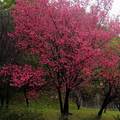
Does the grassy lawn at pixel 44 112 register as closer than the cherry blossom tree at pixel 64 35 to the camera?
No

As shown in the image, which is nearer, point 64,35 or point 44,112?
point 64,35

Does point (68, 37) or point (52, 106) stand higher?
point (68, 37)

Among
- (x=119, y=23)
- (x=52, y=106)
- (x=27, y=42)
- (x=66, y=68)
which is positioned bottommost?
(x=52, y=106)

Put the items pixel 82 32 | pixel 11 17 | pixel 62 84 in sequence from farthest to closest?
pixel 11 17, pixel 62 84, pixel 82 32

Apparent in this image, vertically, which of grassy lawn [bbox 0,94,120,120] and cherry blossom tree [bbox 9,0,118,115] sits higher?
cherry blossom tree [bbox 9,0,118,115]

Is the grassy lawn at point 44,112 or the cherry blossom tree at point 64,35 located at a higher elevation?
the cherry blossom tree at point 64,35

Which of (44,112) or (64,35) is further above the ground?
(64,35)

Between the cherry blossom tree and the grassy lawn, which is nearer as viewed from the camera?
the cherry blossom tree

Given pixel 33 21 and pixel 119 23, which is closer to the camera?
pixel 33 21

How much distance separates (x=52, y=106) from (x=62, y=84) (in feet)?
41.2

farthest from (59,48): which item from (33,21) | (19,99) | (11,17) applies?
(19,99)

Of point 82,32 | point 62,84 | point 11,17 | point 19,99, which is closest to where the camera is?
point 82,32

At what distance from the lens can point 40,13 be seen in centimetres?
2181

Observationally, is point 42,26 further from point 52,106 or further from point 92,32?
point 52,106
